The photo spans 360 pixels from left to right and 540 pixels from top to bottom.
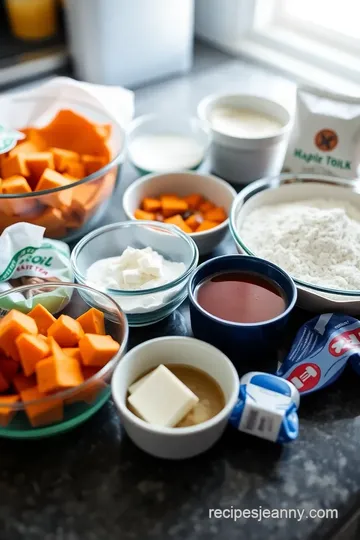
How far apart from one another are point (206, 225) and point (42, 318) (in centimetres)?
31

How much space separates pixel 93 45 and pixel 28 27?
→ 0.73 feet

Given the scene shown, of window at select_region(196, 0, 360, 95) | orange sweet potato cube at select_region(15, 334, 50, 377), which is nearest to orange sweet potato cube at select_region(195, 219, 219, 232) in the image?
orange sweet potato cube at select_region(15, 334, 50, 377)

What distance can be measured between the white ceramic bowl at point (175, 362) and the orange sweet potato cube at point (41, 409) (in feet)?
0.20

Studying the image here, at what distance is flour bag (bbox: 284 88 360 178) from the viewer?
0.94 metres

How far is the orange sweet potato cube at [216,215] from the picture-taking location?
3.06ft

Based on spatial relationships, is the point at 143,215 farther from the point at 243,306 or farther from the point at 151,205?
the point at 243,306

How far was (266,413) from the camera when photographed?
2.07 feet

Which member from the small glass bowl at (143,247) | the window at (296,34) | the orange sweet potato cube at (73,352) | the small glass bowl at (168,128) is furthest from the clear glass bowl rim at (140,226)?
the window at (296,34)

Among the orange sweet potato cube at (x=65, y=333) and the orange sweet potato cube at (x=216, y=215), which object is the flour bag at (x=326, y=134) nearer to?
the orange sweet potato cube at (x=216, y=215)

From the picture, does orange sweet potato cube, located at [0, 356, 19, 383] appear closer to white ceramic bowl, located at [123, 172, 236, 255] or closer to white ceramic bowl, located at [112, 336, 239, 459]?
white ceramic bowl, located at [112, 336, 239, 459]

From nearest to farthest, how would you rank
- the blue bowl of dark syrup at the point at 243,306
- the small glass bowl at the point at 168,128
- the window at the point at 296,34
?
1. the blue bowl of dark syrup at the point at 243,306
2. the small glass bowl at the point at 168,128
3. the window at the point at 296,34

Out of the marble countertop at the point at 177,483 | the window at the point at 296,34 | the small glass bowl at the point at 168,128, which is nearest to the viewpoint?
the marble countertop at the point at 177,483

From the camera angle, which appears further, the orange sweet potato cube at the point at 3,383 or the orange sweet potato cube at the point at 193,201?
the orange sweet potato cube at the point at 193,201

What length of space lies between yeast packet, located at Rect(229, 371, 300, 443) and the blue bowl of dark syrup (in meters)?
0.06
